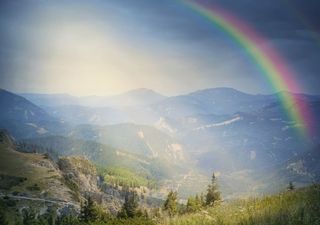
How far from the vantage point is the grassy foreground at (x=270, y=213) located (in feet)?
56.2

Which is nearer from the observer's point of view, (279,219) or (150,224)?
(279,219)

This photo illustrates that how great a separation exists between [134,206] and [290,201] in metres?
87.6

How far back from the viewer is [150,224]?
27047mm

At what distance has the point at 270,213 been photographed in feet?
62.9

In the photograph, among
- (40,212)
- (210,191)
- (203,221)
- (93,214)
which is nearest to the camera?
(203,221)

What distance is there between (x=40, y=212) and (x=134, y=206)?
337 ft

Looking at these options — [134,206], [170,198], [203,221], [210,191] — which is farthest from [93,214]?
[203,221]

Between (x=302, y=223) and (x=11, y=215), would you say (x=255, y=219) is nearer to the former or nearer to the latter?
(x=302, y=223)

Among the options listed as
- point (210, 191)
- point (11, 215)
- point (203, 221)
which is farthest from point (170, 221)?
point (11, 215)

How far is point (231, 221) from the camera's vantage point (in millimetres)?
20078

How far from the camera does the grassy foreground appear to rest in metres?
17.1

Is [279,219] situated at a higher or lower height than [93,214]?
higher

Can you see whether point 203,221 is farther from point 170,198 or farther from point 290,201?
point 170,198

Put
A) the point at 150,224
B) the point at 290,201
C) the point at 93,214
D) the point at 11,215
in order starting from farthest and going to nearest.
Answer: the point at 11,215 < the point at 93,214 < the point at 150,224 < the point at 290,201
